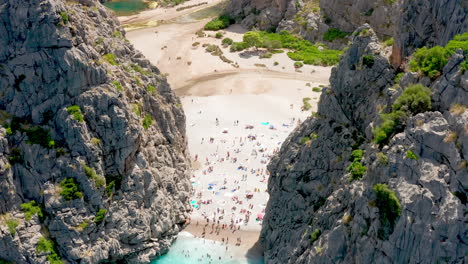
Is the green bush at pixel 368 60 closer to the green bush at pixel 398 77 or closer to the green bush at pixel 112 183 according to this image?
the green bush at pixel 398 77

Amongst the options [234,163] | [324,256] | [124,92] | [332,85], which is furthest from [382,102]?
[234,163]

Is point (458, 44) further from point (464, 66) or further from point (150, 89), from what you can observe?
point (150, 89)

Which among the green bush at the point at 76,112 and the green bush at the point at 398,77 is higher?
the green bush at the point at 398,77

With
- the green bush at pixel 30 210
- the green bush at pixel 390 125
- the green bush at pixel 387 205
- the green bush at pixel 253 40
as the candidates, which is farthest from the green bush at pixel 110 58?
the green bush at pixel 253 40

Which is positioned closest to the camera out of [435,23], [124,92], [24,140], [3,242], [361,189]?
[361,189]

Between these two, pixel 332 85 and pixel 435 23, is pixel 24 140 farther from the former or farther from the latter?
pixel 435 23

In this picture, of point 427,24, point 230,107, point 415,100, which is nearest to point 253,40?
point 230,107
